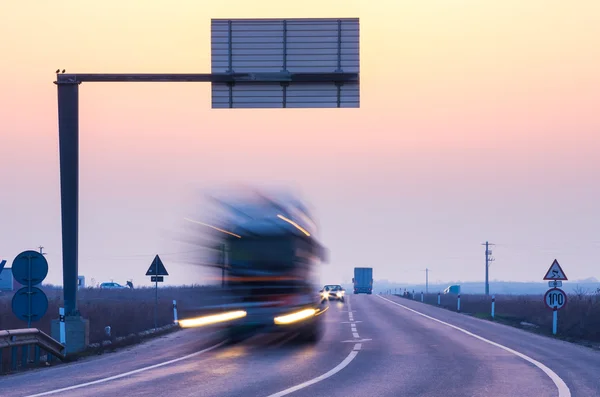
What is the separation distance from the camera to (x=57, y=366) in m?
18.2

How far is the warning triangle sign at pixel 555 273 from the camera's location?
2862cm

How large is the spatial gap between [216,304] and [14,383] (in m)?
7.27

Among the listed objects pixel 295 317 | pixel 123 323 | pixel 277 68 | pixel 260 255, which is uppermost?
pixel 277 68

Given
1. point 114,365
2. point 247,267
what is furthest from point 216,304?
point 114,365

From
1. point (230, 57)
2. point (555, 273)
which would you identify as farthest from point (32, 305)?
point (555, 273)

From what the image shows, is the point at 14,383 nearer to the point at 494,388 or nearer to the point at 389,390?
the point at 389,390

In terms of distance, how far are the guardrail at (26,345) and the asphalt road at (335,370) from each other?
0.96 metres

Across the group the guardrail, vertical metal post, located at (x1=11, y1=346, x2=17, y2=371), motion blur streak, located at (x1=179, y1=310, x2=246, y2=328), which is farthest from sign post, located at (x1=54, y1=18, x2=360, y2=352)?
vertical metal post, located at (x1=11, y1=346, x2=17, y2=371)

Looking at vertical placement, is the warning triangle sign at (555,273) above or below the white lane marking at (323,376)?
above

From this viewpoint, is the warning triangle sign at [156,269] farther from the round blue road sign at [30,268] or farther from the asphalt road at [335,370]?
the round blue road sign at [30,268]

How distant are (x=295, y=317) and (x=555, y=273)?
11.7 meters

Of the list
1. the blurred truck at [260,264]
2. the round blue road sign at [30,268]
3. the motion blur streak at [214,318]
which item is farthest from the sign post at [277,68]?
the motion blur streak at [214,318]

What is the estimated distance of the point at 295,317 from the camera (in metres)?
21.6

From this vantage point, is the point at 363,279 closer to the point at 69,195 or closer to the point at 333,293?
the point at 333,293
